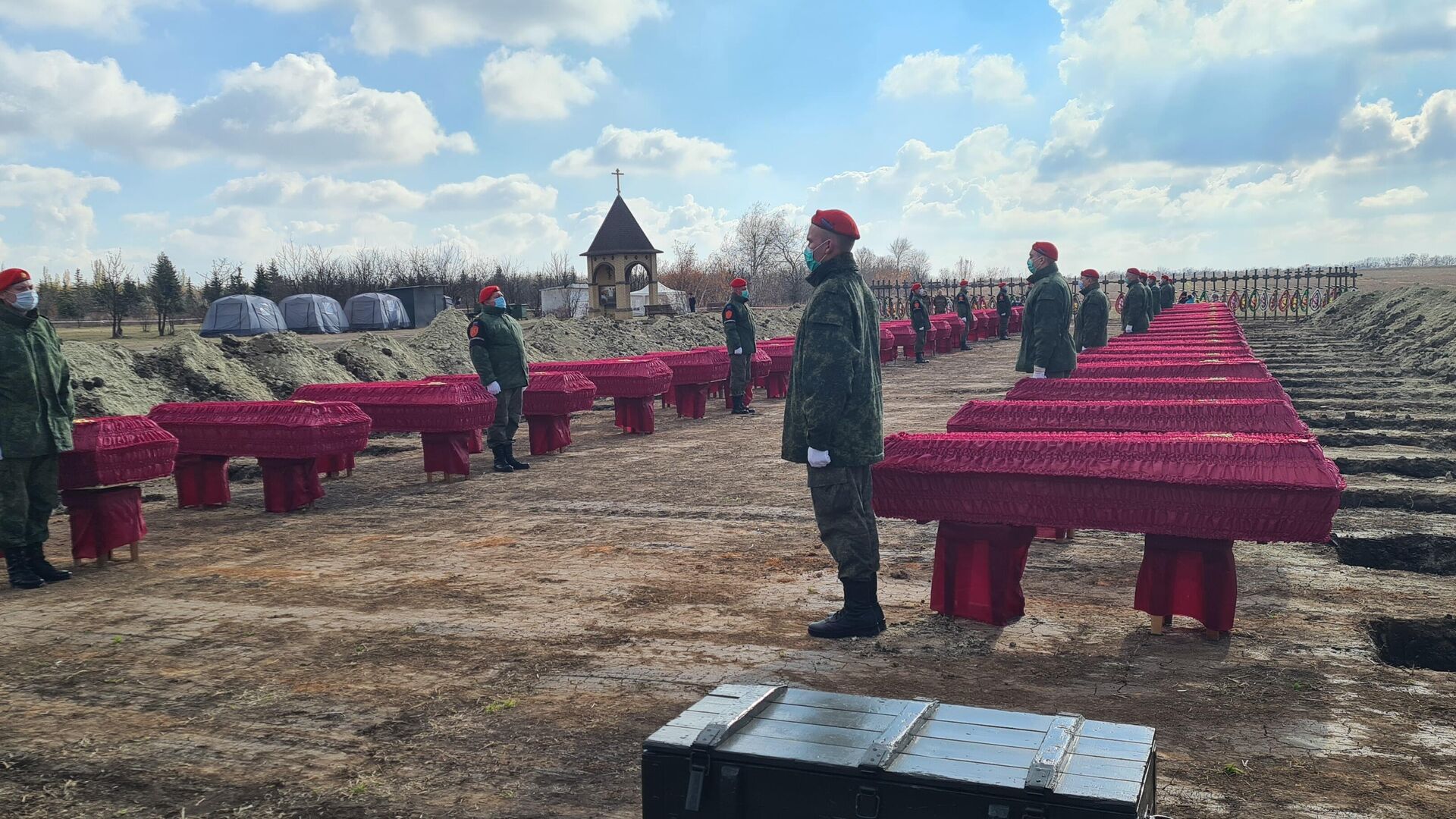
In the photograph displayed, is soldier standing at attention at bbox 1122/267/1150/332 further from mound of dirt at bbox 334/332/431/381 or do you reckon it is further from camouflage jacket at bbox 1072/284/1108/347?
mound of dirt at bbox 334/332/431/381

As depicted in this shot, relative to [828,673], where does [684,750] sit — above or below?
above

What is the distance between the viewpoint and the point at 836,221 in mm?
5312

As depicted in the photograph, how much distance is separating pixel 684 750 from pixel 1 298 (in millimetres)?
6151

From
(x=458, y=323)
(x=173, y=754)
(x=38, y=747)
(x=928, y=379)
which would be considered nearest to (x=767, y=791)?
(x=173, y=754)

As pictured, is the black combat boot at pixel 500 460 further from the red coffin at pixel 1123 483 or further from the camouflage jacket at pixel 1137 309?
the camouflage jacket at pixel 1137 309

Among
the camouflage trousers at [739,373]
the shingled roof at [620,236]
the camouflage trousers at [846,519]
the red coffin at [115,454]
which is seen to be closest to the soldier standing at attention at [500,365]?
the red coffin at [115,454]

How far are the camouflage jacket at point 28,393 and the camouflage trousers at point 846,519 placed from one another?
195 inches

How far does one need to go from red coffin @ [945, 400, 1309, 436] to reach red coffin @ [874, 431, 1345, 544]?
3.01ft

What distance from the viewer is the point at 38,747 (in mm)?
4027

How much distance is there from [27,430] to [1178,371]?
880 cm

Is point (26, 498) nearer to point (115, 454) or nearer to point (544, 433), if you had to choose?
point (115, 454)

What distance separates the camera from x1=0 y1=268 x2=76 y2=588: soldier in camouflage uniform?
258 inches

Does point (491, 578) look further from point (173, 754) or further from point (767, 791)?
point (767, 791)

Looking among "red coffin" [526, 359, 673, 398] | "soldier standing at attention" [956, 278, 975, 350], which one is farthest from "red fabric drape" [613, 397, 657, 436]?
"soldier standing at attention" [956, 278, 975, 350]
